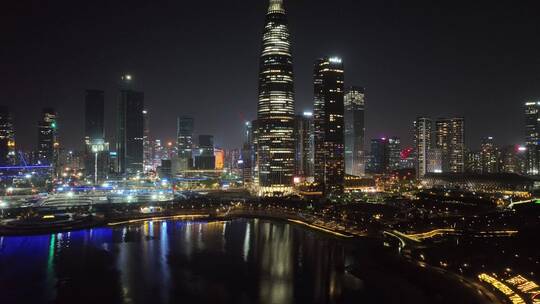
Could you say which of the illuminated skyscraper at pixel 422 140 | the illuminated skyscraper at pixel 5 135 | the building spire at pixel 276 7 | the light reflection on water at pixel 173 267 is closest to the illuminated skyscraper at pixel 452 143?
the illuminated skyscraper at pixel 422 140

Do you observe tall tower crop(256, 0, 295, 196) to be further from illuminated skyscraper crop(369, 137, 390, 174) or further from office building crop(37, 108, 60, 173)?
office building crop(37, 108, 60, 173)

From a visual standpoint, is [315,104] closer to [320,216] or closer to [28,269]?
[320,216]

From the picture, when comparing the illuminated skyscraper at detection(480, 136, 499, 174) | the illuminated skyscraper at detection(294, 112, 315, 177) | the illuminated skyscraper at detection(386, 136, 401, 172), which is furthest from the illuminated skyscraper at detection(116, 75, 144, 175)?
the illuminated skyscraper at detection(480, 136, 499, 174)

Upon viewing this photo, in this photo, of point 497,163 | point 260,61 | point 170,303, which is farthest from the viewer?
point 497,163

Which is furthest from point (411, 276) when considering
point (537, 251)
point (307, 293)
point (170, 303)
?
point (170, 303)

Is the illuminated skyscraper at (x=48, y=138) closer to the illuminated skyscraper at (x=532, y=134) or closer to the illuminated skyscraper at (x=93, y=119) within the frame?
the illuminated skyscraper at (x=93, y=119)
